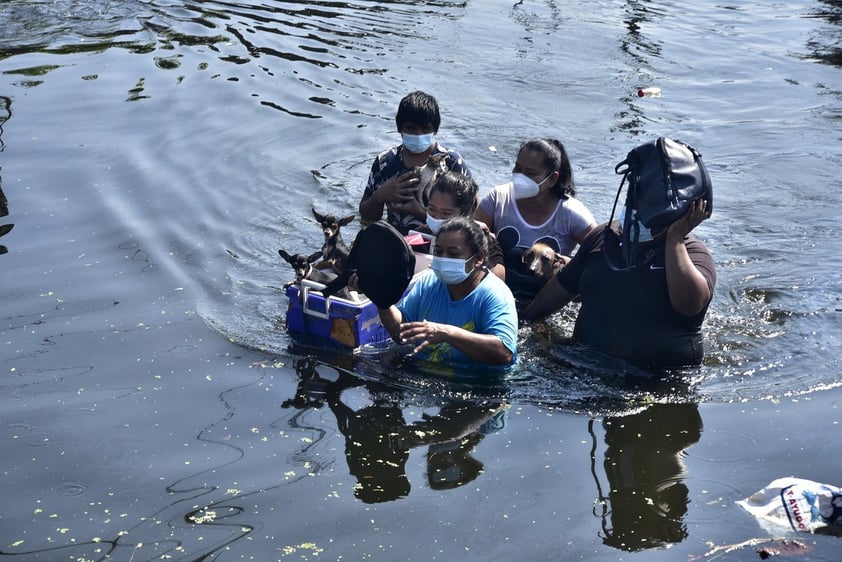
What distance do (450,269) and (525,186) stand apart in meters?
1.59

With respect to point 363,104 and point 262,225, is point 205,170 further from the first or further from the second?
point 363,104

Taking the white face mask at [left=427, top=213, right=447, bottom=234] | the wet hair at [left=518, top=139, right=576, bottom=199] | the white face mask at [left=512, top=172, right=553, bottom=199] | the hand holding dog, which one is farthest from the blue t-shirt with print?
the hand holding dog

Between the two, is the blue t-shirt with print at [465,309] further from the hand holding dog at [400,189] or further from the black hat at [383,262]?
the hand holding dog at [400,189]

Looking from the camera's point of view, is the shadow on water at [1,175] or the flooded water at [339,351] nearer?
the flooded water at [339,351]

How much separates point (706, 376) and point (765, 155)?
6119 mm

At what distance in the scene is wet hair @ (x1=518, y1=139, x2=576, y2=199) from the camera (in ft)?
24.7

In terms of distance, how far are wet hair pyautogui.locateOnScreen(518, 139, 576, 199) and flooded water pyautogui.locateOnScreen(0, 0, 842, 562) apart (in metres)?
1.13

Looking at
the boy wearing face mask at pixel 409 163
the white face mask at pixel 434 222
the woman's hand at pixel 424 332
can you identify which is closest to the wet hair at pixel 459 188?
the white face mask at pixel 434 222

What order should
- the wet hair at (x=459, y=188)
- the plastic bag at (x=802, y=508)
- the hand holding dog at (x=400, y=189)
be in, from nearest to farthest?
the plastic bag at (x=802, y=508) → the wet hair at (x=459, y=188) → the hand holding dog at (x=400, y=189)

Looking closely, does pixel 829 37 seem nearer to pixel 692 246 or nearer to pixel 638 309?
pixel 692 246

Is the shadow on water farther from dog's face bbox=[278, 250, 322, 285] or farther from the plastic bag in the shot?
the plastic bag

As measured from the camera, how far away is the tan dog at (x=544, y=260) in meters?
7.39

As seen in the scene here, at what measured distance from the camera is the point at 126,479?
5398mm

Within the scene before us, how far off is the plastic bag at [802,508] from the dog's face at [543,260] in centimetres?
266
